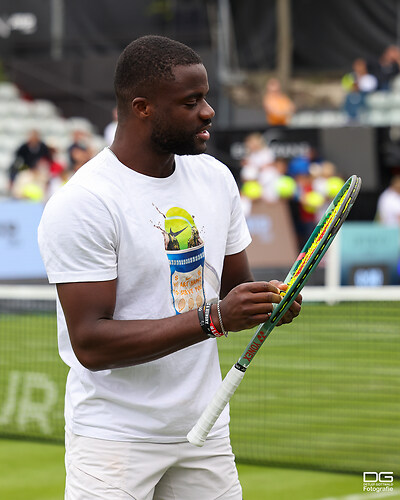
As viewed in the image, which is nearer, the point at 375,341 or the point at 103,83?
the point at 375,341

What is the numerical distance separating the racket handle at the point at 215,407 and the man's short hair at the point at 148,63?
2.96 ft

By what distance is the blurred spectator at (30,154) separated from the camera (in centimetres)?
1995

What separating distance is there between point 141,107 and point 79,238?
0.47 m

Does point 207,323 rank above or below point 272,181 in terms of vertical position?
below

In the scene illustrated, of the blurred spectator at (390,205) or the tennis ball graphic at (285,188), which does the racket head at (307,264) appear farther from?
the tennis ball graphic at (285,188)

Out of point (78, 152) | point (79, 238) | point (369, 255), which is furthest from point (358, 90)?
point (79, 238)

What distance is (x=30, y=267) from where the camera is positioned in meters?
14.8

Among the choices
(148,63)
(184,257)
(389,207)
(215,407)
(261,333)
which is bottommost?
(215,407)

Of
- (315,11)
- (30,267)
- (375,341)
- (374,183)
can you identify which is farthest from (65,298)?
(315,11)

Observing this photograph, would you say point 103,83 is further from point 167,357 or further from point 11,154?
point 167,357

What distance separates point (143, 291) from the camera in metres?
3.26

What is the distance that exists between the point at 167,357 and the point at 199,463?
0.37m

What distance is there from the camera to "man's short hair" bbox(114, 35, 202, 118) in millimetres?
3227

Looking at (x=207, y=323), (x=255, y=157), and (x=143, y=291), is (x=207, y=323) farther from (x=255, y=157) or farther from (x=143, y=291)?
(x=255, y=157)
